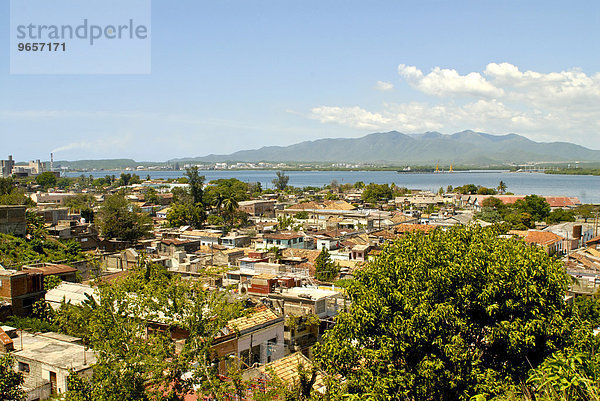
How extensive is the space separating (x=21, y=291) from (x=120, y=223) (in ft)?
65.9

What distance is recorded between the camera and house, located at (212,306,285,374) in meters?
9.84

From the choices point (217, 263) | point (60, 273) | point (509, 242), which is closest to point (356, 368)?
point (509, 242)

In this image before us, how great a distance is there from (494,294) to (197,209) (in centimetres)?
3967

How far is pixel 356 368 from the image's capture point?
866 cm

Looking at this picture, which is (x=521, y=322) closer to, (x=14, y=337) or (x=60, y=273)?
(x=14, y=337)

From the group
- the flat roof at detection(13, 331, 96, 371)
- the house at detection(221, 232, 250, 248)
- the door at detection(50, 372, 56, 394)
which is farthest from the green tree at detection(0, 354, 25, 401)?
the house at detection(221, 232, 250, 248)

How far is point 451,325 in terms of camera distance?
786 centimetres

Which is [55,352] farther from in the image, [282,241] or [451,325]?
[282,241]

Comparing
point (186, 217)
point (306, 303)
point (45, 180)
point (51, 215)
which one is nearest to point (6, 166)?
point (45, 180)

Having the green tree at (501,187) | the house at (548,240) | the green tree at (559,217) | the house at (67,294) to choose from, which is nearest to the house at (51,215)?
the house at (67,294)

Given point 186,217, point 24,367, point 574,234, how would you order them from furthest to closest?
1. point 186,217
2. point 574,234
3. point 24,367

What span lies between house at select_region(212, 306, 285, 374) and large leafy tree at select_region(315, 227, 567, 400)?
2.14 m

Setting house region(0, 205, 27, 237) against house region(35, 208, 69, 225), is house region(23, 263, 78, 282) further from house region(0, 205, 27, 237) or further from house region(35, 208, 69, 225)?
house region(35, 208, 69, 225)

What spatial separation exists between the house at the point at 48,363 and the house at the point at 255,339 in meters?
2.44
